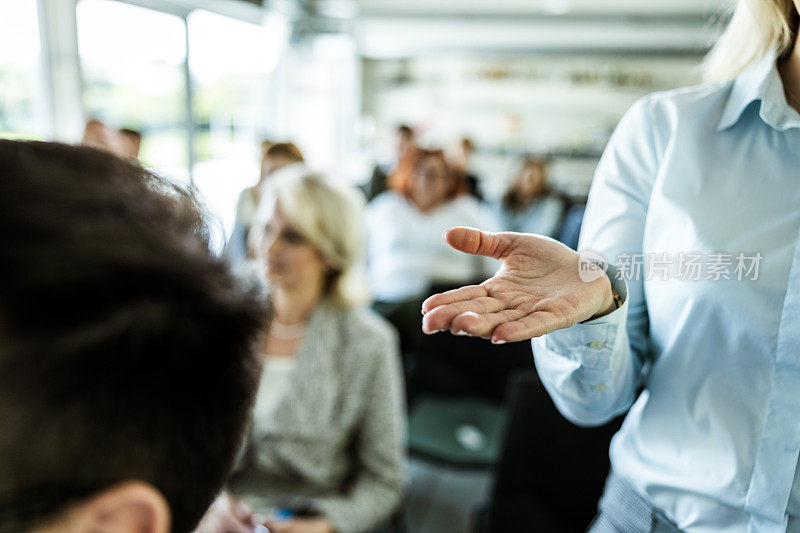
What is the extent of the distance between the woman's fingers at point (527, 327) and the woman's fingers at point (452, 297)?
0.05m

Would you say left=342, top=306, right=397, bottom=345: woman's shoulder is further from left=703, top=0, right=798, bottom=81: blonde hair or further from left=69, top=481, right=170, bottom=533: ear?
left=69, top=481, right=170, bottom=533: ear

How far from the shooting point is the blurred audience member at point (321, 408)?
1.49 meters

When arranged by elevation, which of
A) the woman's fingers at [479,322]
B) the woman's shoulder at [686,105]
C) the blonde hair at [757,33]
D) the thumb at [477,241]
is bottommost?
the woman's fingers at [479,322]

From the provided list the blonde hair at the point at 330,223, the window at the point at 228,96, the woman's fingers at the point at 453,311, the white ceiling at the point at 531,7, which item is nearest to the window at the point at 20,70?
the window at the point at 228,96

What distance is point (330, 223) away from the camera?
5.51 feet

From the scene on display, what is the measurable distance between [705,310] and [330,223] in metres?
1.12

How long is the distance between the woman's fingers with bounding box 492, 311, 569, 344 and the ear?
0.31m

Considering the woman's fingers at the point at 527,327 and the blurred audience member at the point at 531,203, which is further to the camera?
the blurred audience member at the point at 531,203

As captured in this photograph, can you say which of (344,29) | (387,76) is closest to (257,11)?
(344,29)

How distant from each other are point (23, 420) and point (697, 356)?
2.45ft

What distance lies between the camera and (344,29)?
7.62 metres

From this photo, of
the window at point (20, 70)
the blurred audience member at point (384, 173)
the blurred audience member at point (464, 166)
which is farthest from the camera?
the blurred audience member at point (384, 173)

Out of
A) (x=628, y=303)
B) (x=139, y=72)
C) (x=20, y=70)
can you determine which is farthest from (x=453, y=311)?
(x=139, y=72)

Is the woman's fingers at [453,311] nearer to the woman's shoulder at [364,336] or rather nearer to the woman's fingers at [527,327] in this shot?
the woman's fingers at [527,327]
